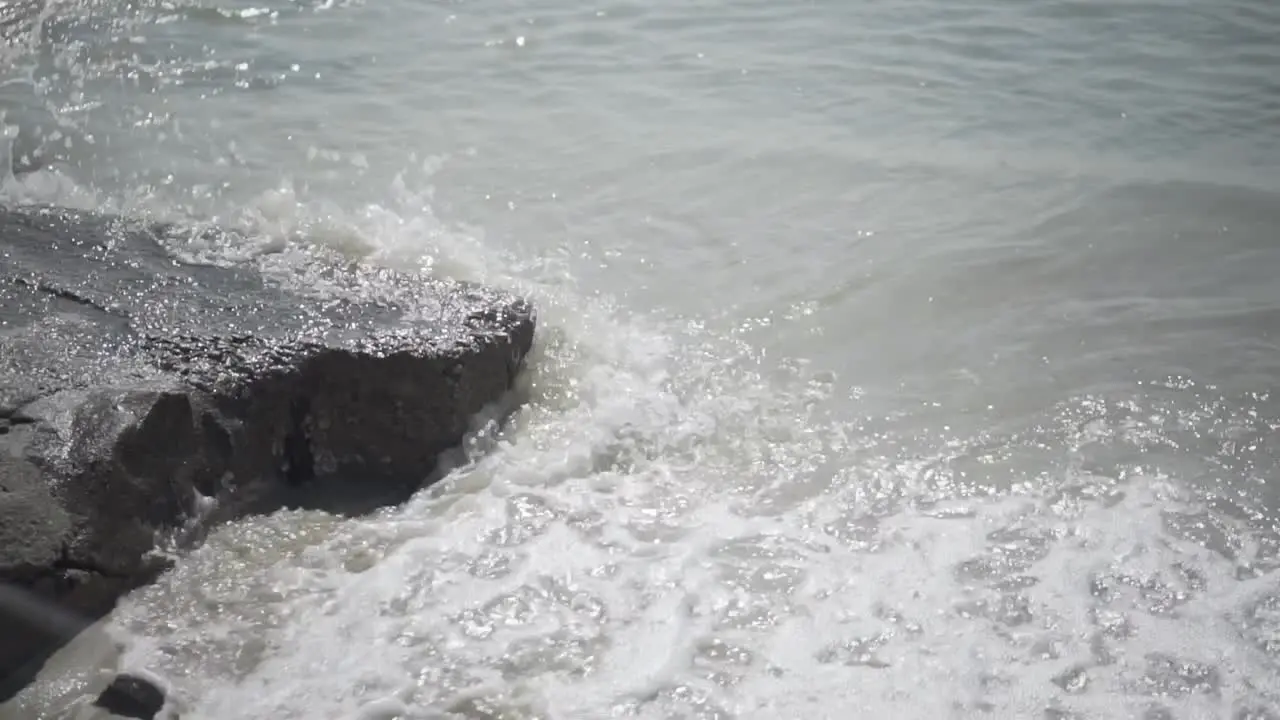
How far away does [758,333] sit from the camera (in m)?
5.00

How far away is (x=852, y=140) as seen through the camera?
6730mm

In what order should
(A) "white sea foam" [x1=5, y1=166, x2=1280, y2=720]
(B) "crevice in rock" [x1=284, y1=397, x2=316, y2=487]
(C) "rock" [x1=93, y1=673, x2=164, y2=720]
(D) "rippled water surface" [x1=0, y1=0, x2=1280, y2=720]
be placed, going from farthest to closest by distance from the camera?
(B) "crevice in rock" [x1=284, y1=397, x2=316, y2=487]
(D) "rippled water surface" [x1=0, y1=0, x2=1280, y2=720]
(A) "white sea foam" [x1=5, y1=166, x2=1280, y2=720]
(C) "rock" [x1=93, y1=673, x2=164, y2=720]

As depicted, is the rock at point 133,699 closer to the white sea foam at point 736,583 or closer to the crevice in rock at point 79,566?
the white sea foam at point 736,583

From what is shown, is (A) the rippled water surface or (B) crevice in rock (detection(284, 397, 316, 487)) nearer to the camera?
(A) the rippled water surface

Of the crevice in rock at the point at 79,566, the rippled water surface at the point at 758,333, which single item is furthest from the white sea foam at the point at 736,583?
the crevice in rock at the point at 79,566

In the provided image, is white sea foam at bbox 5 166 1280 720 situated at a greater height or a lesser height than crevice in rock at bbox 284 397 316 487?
lesser

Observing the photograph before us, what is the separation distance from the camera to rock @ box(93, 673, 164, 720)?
311 cm

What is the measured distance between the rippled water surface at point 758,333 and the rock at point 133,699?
0.32 feet

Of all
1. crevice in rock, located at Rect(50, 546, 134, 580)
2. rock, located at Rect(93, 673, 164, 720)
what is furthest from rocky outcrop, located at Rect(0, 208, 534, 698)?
rock, located at Rect(93, 673, 164, 720)

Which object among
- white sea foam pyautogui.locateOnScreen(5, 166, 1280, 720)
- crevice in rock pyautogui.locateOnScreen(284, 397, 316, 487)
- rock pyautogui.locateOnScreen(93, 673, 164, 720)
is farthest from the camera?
crevice in rock pyautogui.locateOnScreen(284, 397, 316, 487)

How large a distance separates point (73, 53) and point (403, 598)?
6385mm

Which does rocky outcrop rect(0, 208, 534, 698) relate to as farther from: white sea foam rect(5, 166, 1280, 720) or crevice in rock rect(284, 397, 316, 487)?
white sea foam rect(5, 166, 1280, 720)

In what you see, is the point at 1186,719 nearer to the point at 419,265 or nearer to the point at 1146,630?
the point at 1146,630

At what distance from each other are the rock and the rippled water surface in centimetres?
10
